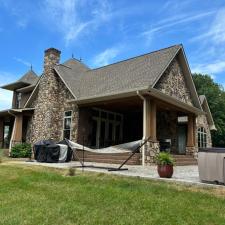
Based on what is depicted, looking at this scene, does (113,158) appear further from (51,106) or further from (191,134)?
(191,134)

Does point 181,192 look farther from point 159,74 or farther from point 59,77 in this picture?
point 59,77

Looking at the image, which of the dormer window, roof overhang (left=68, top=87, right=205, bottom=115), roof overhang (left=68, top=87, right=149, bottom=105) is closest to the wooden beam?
roof overhang (left=68, top=87, right=205, bottom=115)

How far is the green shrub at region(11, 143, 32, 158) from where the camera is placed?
54.6 ft

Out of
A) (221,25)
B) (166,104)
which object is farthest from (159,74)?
(221,25)

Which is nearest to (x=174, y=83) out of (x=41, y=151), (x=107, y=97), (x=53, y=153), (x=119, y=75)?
(x=119, y=75)

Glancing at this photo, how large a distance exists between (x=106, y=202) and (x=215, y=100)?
117ft

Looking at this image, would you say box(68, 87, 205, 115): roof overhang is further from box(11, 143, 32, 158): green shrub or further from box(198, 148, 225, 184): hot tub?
box(198, 148, 225, 184): hot tub

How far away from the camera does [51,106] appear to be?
54.6 ft

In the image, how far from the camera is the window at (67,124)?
16078 millimetres

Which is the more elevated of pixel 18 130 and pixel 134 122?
pixel 134 122

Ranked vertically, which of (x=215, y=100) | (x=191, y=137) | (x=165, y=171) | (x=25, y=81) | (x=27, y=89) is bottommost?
(x=165, y=171)

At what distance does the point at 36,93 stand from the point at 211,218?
15.8m

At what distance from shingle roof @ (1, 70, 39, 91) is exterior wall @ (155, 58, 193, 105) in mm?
10998

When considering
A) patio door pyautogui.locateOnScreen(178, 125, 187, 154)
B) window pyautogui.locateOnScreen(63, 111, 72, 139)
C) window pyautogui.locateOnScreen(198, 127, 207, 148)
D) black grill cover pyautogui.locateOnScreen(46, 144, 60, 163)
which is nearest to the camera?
black grill cover pyautogui.locateOnScreen(46, 144, 60, 163)
